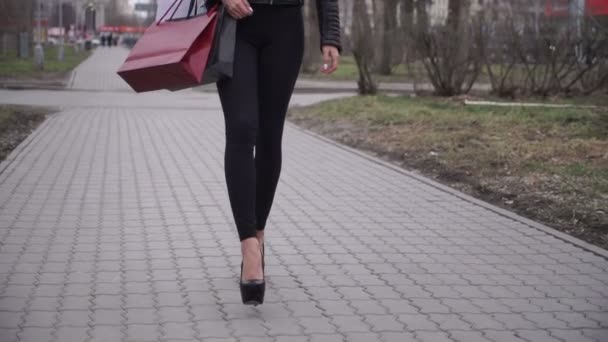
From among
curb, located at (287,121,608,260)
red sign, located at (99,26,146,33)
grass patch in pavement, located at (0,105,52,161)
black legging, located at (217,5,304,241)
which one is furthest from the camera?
red sign, located at (99,26,146,33)

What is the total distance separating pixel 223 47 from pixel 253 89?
0.79 feet

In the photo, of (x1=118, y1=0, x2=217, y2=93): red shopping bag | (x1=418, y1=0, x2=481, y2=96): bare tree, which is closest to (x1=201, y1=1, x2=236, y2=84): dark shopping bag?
(x1=118, y1=0, x2=217, y2=93): red shopping bag

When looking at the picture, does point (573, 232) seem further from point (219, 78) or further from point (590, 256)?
point (219, 78)

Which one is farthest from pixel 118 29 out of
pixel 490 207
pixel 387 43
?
pixel 490 207

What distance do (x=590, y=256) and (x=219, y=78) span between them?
2.73 meters

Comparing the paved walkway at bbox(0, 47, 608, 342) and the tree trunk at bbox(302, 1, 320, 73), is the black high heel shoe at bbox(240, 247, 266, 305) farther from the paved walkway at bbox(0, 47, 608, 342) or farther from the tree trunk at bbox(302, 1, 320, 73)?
the tree trunk at bbox(302, 1, 320, 73)

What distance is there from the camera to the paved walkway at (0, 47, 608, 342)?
418cm

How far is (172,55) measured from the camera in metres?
4.17

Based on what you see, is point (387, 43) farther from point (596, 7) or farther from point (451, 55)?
point (596, 7)

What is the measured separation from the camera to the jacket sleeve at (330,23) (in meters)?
4.50

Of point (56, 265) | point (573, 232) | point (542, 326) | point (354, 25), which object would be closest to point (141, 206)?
point (56, 265)

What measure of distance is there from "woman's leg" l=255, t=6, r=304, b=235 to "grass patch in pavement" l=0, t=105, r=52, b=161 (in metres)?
6.23

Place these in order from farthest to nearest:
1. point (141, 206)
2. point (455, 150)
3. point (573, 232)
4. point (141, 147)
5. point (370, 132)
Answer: point (370, 132), point (141, 147), point (455, 150), point (141, 206), point (573, 232)

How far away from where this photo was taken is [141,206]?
291 inches
